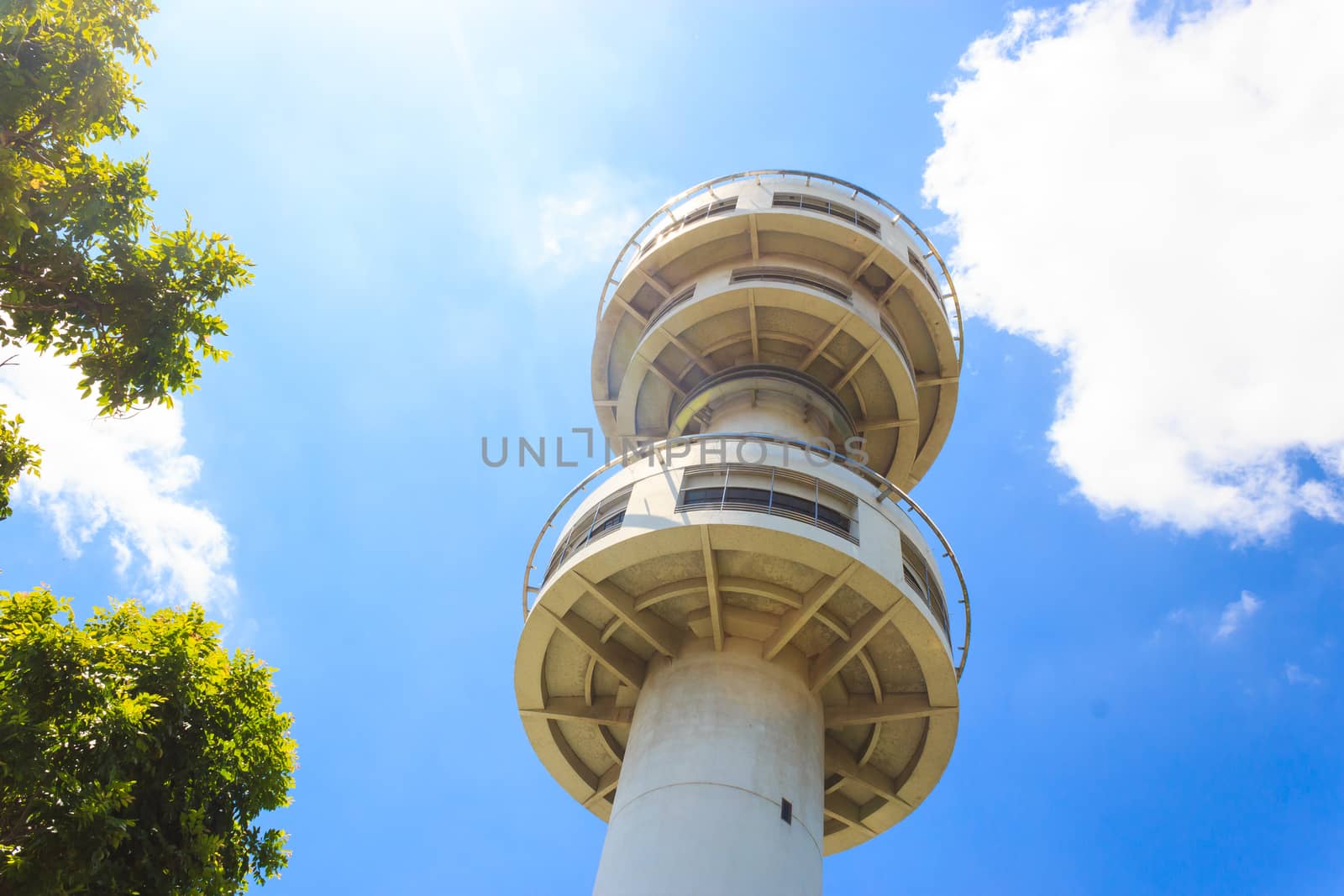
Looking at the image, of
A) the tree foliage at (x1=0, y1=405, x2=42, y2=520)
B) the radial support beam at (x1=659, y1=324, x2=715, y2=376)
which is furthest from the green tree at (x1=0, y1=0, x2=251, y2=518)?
the radial support beam at (x1=659, y1=324, x2=715, y2=376)

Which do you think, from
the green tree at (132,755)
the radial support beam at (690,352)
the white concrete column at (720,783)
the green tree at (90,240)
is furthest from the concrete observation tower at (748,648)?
the green tree at (90,240)

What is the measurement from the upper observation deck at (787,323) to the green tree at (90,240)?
12474mm

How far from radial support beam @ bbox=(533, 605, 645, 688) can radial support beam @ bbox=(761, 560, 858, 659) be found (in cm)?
245

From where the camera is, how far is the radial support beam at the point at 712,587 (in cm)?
1485

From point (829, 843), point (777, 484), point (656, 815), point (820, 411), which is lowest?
point (656, 815)

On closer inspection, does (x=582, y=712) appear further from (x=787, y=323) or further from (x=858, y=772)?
(x=787, y=323)

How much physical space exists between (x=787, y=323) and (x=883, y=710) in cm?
979

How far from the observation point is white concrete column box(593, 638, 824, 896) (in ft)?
42.0

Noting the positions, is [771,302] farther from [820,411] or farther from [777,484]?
[777,484]

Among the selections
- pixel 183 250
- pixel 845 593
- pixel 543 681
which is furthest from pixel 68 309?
pixel 845 593

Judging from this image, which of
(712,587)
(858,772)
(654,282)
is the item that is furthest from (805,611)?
(654,282)

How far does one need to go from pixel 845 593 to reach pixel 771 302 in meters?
8.47

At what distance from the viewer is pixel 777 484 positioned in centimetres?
1588

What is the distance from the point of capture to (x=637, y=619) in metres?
16.1
